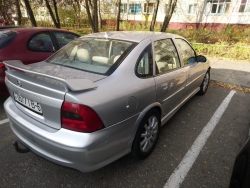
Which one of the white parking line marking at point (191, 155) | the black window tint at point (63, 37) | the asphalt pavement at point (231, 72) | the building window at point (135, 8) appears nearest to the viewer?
the white parking line marking at point (191, 155)

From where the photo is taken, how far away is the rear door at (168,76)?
2464 mm

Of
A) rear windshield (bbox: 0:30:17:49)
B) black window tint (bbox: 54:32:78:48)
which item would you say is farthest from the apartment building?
rear windshield (bbox: 0:30:17:49)

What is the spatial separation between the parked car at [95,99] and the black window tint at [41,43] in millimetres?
1447

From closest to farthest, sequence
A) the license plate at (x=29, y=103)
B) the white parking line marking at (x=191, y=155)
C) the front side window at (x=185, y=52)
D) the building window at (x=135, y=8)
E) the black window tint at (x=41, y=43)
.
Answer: the license plate at (x=29, y=103)
the white parking line marking at (x=191, y=155)
the front side window at (x=185, y=52)
the black window tint at (x=41, y=43)
the building window at (x=135, y=8)

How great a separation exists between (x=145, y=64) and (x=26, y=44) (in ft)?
8.68

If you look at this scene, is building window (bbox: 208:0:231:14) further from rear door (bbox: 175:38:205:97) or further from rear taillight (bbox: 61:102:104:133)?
rear taillight (bbox: 61:102:104:133)

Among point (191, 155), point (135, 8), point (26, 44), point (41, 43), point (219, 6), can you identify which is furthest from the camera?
point (135, 8)

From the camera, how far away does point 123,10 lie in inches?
1061

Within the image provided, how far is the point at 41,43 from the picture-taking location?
3908 mm

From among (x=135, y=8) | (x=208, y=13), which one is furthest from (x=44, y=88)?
(x=135, y=8)

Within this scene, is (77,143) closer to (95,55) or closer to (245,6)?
(95,55)

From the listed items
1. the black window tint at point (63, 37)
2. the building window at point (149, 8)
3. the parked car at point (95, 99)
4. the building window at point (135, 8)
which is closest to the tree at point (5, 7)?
the black window tint at point (63, 37)

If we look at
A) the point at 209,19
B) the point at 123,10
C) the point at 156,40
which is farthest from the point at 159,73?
the point at 123,10

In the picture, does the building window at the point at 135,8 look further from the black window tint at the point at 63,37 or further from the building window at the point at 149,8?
the black window tint at the point at 63,37
